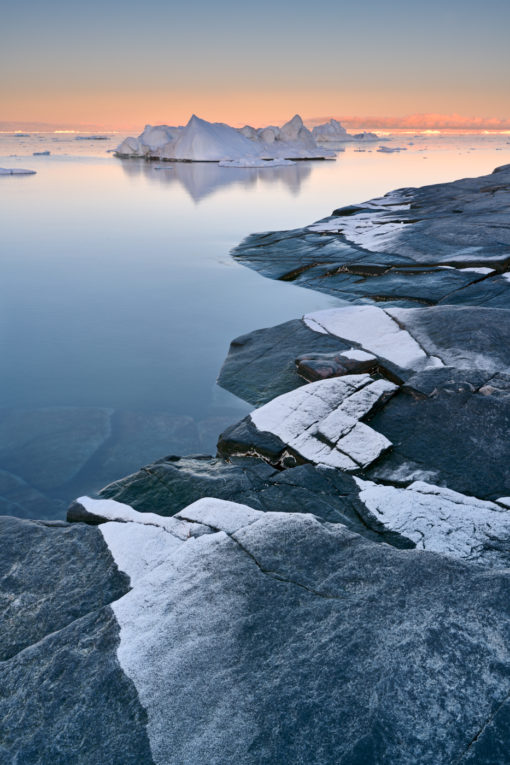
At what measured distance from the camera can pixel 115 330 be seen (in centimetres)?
733

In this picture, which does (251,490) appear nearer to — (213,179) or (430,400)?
(430,400)

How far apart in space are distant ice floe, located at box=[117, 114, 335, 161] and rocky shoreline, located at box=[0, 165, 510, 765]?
3926 centimetres

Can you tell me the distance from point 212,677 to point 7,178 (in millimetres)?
31637

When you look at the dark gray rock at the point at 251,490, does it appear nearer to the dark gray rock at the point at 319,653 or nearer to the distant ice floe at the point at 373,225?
the dark gray rock at the point at 319,653

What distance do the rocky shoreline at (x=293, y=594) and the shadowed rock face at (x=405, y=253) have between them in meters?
3.11

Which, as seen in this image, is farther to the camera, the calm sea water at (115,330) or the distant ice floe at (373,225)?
the distant ice floe at (373,225)

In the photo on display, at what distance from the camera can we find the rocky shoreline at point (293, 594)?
1.47 m

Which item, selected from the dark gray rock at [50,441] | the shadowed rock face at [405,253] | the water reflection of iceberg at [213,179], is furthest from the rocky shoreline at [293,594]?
the water reflection of iceberg at [213,179]

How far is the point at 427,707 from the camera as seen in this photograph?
146 cm

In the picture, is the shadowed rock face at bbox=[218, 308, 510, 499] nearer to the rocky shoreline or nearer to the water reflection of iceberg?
the rocky shoreline

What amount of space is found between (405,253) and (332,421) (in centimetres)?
622

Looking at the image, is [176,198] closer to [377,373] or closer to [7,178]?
[7,178]

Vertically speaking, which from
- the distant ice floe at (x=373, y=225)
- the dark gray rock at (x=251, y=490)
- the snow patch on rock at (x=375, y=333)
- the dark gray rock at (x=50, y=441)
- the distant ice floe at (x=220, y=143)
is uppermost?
the distant ice floe at (x=220, y=143)

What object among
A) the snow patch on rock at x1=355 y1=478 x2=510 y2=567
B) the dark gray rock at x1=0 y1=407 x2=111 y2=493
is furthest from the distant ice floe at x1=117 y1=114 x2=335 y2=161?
the snow patch on rock at x1=355 y1=478 x2=510 y2=567
